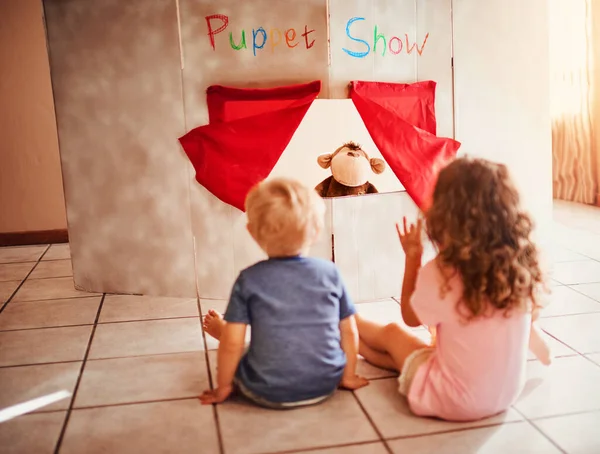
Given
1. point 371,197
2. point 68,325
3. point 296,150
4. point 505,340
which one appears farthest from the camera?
point 296,150

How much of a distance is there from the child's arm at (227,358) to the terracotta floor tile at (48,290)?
1.32 meters

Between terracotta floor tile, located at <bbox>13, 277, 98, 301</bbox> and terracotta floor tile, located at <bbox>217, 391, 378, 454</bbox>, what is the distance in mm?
1432

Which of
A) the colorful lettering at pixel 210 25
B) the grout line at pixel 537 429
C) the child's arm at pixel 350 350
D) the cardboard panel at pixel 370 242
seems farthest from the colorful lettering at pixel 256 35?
the grout line at pixel 537 429

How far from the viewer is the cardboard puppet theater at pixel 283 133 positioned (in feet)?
8.40

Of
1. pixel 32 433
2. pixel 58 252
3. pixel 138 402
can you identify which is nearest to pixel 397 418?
pixel 138 402

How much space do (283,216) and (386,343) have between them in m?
0.56

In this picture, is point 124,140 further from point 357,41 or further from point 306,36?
point 357,41

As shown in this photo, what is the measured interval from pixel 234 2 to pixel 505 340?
5.50 feet

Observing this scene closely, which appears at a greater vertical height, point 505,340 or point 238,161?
point 238,161

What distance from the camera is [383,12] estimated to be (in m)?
2.63

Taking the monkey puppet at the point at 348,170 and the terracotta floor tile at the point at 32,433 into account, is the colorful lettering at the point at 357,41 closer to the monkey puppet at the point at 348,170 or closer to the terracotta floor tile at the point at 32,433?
the monkey puppet at the point at 348,170

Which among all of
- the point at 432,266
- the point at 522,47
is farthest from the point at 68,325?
the point at 522,47

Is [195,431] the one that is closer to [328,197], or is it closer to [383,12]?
[328,197]

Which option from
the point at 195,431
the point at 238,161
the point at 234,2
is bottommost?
the point at 195,431
